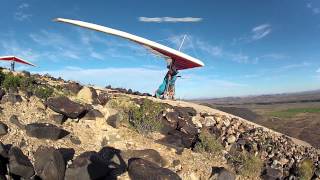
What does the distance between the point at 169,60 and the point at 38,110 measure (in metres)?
16.9

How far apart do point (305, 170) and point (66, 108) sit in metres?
13.8

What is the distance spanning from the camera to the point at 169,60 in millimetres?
33844

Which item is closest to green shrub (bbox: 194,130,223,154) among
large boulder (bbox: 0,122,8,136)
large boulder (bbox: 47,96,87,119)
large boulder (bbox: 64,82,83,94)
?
large boulder (bbox: 47,96,87,119)

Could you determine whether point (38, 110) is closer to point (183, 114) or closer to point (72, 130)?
point (72, 130)

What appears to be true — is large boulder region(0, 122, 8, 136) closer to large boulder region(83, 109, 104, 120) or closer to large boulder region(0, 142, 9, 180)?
large boulder region(0, 142, 9, 180)

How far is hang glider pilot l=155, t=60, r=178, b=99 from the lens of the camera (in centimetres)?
3388

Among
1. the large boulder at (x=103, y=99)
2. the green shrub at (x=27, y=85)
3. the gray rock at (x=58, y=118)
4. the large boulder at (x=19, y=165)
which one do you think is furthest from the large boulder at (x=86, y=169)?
the green shrub at (x=27, y=85)

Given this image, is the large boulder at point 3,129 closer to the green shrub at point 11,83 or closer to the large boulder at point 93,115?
the large boulder at point 93,115

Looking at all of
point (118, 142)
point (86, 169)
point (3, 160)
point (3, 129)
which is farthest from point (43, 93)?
point (86, 169)

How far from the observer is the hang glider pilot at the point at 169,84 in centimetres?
3388

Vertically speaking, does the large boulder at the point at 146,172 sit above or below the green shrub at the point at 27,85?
below

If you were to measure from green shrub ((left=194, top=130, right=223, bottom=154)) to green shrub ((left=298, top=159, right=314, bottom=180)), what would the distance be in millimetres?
4860

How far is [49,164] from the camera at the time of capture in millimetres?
13547

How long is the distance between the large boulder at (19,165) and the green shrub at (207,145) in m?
9.15
